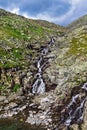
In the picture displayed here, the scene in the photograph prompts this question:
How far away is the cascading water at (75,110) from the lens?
168ft

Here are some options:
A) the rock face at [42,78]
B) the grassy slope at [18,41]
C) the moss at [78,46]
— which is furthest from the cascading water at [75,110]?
the grassy slope at [18,41]

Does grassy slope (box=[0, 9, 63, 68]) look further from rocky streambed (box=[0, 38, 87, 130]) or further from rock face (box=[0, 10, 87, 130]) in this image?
rocky streambed (box=[0, 38, 87, 130])

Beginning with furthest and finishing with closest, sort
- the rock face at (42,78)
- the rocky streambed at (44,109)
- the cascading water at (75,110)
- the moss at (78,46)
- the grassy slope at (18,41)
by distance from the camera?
1. the grassy slope at (18,41)
2. the moss at (78,46)
3. the rock face at (42,78)
4. the rocky streambed at (44,109)
5. the cascading water at (75,110)

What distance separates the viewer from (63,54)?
269ft

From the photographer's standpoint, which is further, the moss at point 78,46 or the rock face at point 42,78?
the moss at point 78,46

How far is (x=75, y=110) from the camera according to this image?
53969 mm

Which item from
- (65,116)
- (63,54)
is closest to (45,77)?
(63,54)

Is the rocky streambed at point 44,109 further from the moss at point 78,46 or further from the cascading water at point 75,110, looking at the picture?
the moss at point 78,46

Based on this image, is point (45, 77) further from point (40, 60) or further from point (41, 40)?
point (41, 40)

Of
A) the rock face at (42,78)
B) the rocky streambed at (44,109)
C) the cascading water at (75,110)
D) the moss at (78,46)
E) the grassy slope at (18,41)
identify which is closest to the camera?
the cascading water at (75,110)

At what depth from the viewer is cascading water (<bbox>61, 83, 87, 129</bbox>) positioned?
51.2 meters

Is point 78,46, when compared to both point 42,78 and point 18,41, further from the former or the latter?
point 18,41

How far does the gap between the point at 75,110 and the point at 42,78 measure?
62.4ft

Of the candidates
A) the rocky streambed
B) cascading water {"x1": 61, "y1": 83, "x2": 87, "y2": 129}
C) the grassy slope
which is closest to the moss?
the grassy slope
